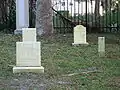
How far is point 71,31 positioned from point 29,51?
10.2 metres

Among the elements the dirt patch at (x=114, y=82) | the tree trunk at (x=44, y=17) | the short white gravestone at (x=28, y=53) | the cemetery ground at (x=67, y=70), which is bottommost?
the dirt patch at (x=114, y=82)

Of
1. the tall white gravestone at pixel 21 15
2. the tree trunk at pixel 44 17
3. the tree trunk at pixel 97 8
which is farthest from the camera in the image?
the tree trunk at pixel 97 8

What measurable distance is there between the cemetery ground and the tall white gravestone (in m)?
3.84

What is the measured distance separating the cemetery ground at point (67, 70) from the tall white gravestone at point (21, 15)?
384 cm

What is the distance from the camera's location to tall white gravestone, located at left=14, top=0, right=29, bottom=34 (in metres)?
16.8

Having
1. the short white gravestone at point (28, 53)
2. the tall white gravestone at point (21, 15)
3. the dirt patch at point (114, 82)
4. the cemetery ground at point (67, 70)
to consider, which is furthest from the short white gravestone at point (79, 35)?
the dirt patch at point (114, 82)

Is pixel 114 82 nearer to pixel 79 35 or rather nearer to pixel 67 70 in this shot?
pixel 67 70

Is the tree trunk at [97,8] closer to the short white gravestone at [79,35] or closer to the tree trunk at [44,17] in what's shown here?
the tree trunk at [44,17]

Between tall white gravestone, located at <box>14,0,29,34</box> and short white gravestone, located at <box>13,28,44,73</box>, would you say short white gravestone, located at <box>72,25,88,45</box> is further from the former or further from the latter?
short white gravestone, located at <box>13,28,44,73</box>

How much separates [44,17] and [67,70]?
652 cm

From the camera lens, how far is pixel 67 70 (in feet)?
28.0

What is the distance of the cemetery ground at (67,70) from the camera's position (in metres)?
7.09

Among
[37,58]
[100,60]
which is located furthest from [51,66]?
[100,60]

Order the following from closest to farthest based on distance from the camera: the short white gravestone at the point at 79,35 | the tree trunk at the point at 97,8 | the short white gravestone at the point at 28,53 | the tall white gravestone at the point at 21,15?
the short white gravestone at the point at 28,53 → the short white gravestone at the point at 79,35 → the tall white gravestone at the point at 21,15 → the tree trunk at the point at 97,8
